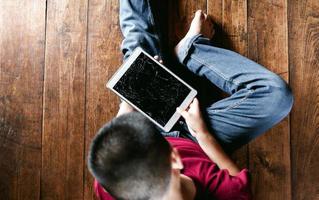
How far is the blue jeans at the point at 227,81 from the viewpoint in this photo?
985mm

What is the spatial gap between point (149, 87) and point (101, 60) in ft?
0.66

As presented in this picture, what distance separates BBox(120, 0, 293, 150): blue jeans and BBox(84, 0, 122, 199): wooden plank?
0.06 meters

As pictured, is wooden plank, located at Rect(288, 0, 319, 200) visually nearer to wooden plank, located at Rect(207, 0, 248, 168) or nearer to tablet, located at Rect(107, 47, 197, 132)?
wooden plank, located at Rect(207, 0, 248, 168)

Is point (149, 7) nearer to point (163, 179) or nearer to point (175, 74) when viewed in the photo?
point (175, 74)

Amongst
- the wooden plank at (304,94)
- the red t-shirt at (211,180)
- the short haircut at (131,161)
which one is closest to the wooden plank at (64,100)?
the red t-shirt at (211,180)

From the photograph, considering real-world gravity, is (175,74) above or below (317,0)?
below

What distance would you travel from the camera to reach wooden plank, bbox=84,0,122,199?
1146mm

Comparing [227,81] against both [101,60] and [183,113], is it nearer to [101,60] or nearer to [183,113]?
[183,113]

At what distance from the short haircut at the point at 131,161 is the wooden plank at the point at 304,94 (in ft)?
1.80

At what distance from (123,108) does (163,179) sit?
15.3 inches

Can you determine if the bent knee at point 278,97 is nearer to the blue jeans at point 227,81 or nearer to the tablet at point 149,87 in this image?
the blue jeans at point 227,81

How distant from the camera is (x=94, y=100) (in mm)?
1150

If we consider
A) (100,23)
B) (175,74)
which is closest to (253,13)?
(175,74)

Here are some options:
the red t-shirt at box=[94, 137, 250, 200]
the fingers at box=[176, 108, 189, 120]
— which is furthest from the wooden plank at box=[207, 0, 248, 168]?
the red t-shirt at box=[94, 137, 250, 200]
